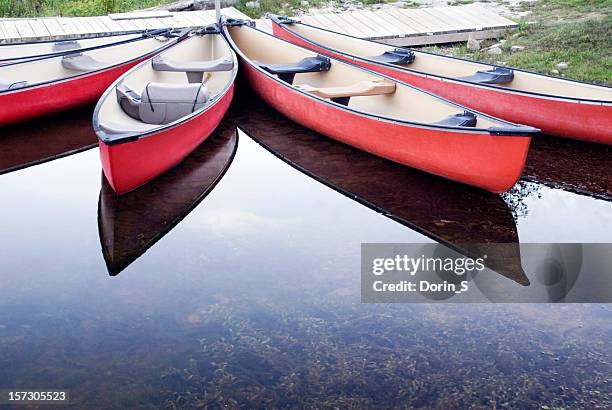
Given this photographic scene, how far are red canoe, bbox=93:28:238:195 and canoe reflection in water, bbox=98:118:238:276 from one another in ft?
0.38

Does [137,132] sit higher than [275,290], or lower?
higher

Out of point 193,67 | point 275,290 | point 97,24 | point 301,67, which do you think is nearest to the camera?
point 275,290

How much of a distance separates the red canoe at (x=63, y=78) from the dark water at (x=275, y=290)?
509 millimetres

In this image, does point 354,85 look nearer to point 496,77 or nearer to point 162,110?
point 496,77

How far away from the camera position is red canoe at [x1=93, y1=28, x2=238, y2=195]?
5.50 m

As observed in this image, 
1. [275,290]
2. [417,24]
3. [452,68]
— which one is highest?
[417,24]

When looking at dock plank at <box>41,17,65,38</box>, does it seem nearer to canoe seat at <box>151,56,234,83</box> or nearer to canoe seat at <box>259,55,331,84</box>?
canoe seat at <box>151,56,234,83</box>

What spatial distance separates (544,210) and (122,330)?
362 centimetres

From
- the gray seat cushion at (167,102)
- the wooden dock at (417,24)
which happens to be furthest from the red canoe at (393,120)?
the wooden dock at (417,24)

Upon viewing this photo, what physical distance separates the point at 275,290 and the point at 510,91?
3.83 metres

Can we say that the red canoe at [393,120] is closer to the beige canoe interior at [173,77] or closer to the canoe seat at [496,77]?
the beige canoe interior at [173,77]

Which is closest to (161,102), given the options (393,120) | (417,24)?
(393,120)

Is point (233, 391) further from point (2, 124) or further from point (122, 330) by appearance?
point (2, 124)
